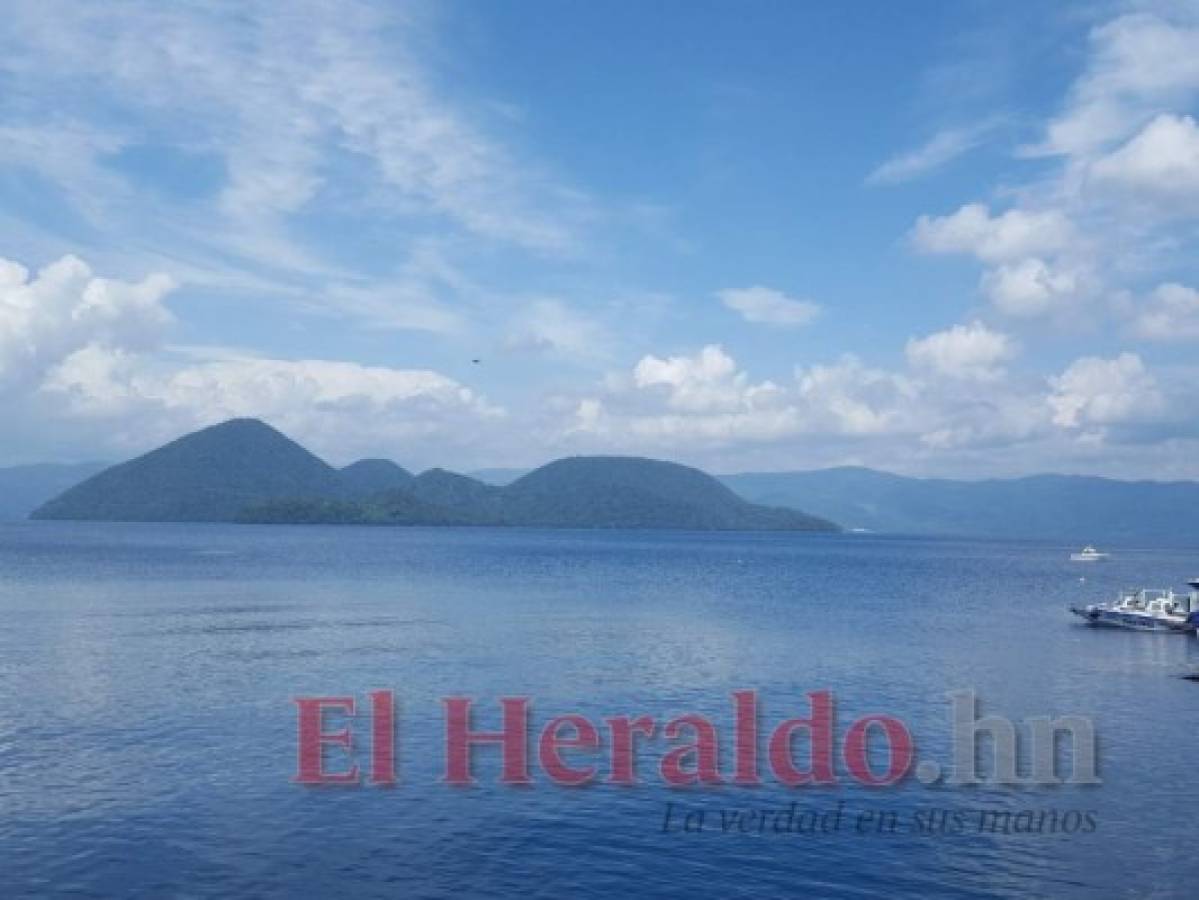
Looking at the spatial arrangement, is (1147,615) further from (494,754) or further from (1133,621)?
(494,754)

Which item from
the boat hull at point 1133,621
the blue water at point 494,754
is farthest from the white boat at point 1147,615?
the blue water at point 494,754

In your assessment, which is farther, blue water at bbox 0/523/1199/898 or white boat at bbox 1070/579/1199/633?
white boat at bbox 1070/579/1199/633

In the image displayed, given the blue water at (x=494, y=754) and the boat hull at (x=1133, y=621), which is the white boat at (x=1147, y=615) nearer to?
the boat hull at (x=1133, y=621)

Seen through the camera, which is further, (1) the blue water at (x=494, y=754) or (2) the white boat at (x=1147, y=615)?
(2) the white boat at (x=1147, y=615)

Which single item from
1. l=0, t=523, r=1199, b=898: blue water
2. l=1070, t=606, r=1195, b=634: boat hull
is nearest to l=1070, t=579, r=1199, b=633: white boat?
l=1070, t=606, r=1195, b=634: boat hull

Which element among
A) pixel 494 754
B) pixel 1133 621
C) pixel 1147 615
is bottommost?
pixel 1133 621

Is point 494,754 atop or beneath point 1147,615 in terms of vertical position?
beneath

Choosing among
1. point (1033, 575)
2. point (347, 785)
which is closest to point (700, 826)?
point (347, 785)

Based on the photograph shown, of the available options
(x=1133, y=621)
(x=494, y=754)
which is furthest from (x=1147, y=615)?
(x=494, y=754)

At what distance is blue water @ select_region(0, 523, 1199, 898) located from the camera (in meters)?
28.7

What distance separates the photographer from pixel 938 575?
18875 centimetres

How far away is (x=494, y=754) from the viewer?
1625 inches

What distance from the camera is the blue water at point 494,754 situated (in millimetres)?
28703

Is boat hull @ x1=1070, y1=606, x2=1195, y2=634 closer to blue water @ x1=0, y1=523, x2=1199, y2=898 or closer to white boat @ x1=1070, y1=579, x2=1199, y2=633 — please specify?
white boat @ x1=1070, y1=579, x2=1199, y2=633
